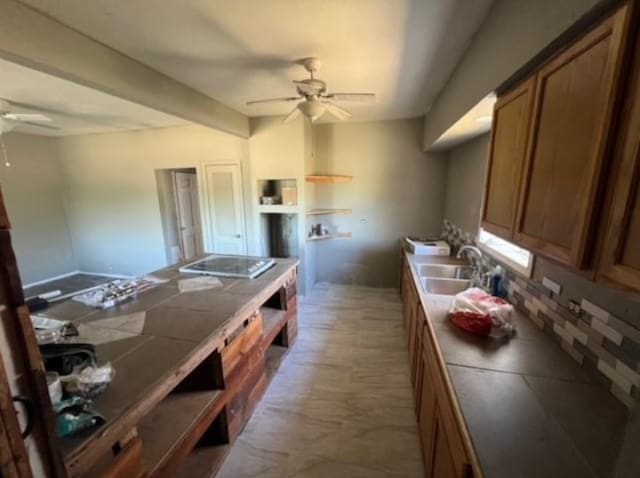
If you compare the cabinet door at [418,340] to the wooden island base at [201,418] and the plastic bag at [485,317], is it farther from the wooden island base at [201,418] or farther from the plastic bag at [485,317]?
the wooden island base at [201,418]

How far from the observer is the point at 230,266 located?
2.68m

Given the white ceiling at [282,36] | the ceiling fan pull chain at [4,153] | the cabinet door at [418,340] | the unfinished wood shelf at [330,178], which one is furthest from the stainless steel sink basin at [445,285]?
the ceiling fan pull chain at [4,153]

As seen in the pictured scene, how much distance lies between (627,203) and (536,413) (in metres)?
0.79

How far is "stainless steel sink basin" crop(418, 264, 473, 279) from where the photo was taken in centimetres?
275

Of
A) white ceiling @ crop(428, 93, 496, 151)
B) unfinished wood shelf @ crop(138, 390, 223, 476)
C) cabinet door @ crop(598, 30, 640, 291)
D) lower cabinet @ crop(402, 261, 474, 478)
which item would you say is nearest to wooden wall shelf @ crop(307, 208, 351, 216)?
white ceiling @ crop(428, 93, 496, 151)

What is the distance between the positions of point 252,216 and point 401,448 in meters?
3.42

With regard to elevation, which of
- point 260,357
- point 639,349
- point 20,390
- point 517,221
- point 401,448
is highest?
point 517,221

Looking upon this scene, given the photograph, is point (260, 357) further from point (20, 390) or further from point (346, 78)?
point (346, 78)

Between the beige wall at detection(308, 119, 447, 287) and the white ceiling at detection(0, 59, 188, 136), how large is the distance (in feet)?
8.26

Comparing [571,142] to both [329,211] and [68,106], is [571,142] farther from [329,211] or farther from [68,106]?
[68,106]

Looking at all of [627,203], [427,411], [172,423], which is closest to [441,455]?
[427,411]

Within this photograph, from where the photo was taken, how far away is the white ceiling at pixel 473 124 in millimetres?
1731

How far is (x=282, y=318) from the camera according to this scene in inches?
106

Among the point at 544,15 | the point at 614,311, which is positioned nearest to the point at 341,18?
the point at 544,15
